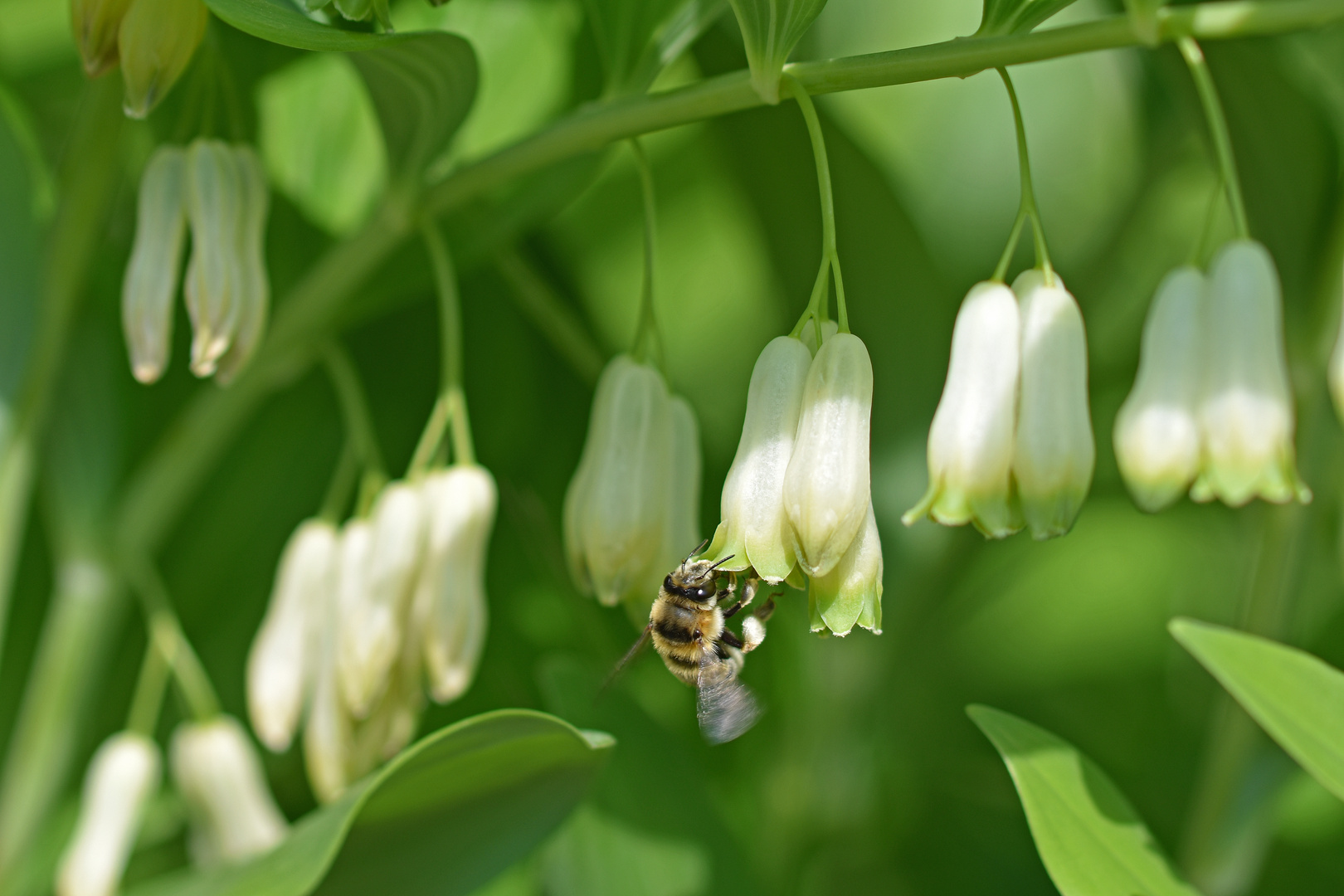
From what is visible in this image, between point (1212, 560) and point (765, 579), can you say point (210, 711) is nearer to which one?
point (765, 579)

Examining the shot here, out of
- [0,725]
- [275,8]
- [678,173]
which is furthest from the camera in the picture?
[678,173]

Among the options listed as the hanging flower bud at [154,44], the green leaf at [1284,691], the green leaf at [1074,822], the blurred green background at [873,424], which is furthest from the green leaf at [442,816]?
the hanging flower bud at [154,44]

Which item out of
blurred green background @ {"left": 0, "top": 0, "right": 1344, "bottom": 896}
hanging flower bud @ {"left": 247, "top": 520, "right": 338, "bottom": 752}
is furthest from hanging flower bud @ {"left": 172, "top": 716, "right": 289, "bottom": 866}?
blurred green background @ {"left": 0, "top": 0, "right": 1344, "bottom": 896}

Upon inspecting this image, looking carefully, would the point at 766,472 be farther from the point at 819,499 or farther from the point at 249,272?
the point at 249,272

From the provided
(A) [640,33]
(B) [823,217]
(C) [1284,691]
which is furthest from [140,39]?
(C) [1284,691]

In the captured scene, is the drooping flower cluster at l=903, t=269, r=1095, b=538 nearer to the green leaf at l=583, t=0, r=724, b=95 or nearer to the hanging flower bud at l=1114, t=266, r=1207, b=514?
→ the hanging flower bud at l=1114, t=266, r=1207, b=514

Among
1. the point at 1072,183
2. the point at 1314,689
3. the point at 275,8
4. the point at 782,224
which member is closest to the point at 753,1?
the point at 275,8
